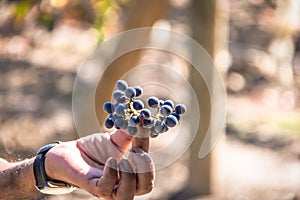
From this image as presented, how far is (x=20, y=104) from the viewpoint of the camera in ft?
28.8

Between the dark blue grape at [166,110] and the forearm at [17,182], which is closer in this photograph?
the dark blue grape at [166,110]

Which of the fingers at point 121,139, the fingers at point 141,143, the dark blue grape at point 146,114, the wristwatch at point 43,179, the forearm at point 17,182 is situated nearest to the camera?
the dark blue grape at point 146,114

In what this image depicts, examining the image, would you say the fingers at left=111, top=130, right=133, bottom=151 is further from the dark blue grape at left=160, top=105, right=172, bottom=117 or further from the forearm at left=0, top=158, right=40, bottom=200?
the forearm at left=0, top=158, right=40, bottom=200

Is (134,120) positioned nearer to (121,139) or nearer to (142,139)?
(142,139)

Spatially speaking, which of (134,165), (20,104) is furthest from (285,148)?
(134,165)

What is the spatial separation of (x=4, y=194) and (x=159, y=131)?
3.30ft

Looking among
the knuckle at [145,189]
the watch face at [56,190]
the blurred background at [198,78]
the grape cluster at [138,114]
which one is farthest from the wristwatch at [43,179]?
the blurred background at [198,78]

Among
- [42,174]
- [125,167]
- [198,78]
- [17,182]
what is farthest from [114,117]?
[198,78]

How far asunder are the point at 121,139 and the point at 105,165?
0.16m

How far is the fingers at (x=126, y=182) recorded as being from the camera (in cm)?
194

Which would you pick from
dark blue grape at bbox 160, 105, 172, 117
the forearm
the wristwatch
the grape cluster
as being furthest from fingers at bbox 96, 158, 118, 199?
the forearm

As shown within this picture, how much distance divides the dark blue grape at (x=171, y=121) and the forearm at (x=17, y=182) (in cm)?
82

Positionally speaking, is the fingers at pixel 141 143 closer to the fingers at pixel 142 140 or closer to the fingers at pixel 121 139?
the fingers at pixel 142 140

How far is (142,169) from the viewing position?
1941mm
